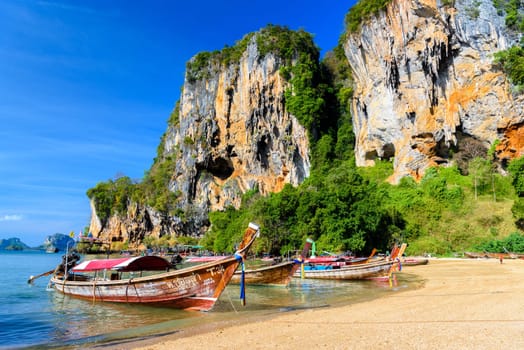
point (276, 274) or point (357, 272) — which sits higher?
point (276, 274)

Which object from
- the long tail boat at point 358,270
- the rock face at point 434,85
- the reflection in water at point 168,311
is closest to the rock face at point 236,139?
the rock face at point 434,85

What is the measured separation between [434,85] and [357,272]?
92.2 ft

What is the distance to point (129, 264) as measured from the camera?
12.9 meters

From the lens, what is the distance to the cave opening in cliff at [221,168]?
200 feet

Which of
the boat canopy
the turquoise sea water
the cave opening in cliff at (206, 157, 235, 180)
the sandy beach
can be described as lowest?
the turquoise sea water

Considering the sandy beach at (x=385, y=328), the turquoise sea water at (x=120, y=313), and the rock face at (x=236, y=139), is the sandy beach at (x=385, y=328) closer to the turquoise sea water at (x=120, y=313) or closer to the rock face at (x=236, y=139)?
the turquoise sea water at (x=120, y=313)

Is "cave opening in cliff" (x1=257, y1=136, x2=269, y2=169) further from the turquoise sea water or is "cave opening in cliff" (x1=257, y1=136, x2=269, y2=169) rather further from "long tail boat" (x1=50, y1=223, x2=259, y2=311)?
"long tail boat" (x1=50, y1=223, x2=259, y2=311)

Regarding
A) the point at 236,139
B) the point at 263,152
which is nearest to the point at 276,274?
the point at 263,152

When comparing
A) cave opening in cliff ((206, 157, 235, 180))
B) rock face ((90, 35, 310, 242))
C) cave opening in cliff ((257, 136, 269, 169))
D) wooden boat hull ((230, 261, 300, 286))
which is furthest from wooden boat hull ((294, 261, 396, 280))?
cave opening in cliff ((206, 157, 235, 180))

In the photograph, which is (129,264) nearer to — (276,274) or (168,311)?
(168,311)

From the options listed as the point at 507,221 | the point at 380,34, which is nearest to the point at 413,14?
the point at 380,34

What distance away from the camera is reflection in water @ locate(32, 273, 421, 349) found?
8.96 metres

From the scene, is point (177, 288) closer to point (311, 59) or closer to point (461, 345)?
point (461, 345)

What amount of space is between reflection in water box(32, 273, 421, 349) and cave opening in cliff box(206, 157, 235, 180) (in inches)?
1782
